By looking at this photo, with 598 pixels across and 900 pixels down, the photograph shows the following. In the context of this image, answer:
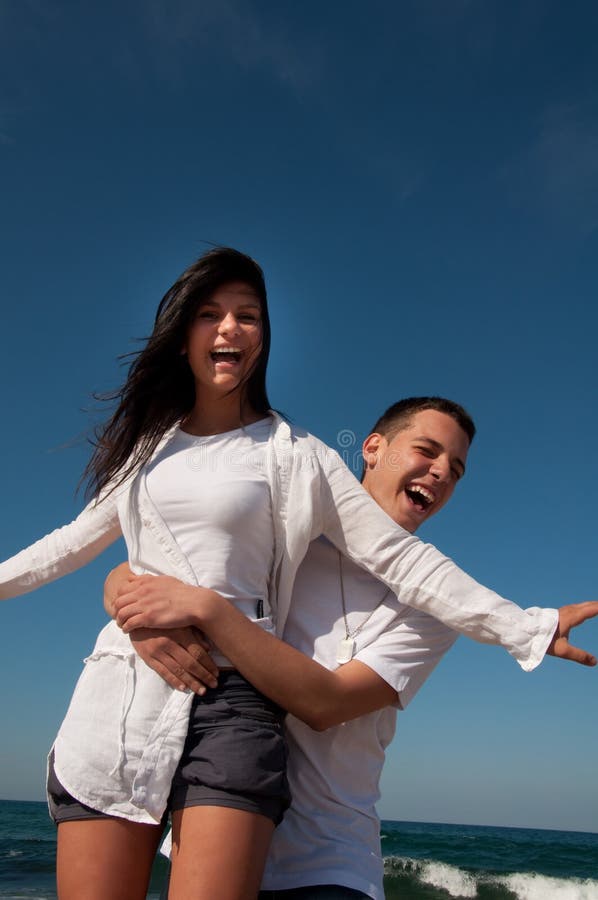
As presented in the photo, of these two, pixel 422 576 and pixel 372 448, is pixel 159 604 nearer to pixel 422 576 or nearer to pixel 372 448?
pixel 422 576

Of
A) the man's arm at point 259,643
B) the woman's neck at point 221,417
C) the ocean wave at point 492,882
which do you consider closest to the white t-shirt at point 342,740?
the man's arm at point 259,643

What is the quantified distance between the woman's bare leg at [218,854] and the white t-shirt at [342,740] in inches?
10.7

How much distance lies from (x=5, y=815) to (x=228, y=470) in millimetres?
43762

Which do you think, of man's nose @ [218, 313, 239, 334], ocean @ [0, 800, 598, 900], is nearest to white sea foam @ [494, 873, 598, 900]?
ocean @ [0, 800, 598, 900]

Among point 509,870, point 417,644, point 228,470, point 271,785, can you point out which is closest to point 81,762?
point 271,785

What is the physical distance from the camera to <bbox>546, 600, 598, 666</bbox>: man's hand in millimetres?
1976

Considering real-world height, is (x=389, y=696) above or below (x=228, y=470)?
below

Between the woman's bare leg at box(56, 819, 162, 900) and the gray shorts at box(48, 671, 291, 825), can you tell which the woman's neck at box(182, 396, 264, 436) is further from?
the woman's bare leg at box(56, 819, 162, 900)

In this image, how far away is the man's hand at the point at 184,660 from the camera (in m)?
1.96

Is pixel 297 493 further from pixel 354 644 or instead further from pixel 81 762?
pixel 81 762

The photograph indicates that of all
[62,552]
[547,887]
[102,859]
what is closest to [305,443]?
[62,552]

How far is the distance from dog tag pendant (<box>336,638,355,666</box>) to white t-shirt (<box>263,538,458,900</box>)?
22mm

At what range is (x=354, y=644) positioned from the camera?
2.29 m

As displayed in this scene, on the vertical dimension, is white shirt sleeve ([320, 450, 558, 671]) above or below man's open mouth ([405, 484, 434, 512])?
below
